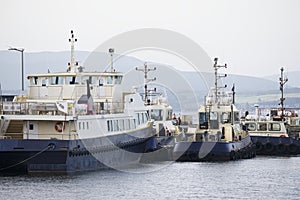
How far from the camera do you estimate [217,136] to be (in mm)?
48438

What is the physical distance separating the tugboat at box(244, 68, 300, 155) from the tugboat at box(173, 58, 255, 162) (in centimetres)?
181

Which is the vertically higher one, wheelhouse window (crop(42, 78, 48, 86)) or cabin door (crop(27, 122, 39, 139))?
wheelhouse window (crop(42, 78, 48, 86))

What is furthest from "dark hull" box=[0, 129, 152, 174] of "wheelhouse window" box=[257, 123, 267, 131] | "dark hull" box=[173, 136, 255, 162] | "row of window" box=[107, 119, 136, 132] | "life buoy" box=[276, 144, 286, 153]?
"wheelhouse window" box=[257, 123, 267, 131]

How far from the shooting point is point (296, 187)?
1412 inches

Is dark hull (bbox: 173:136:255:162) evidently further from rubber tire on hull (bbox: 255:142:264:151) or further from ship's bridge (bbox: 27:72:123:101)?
A: rubber tire on hull (bbox: 255:142:264:151)

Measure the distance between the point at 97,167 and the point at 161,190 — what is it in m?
6.91

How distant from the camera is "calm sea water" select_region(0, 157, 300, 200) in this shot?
107 feet

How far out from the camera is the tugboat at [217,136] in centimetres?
4638

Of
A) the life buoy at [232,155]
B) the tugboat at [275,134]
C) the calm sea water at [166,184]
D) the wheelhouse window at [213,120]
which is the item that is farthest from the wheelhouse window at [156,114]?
the calm sea water at [166,184]

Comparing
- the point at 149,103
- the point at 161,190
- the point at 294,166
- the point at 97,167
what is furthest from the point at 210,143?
the point at 149,103

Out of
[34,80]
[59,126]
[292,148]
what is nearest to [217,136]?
[292,148]

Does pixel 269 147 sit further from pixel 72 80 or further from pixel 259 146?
pixel 72 80

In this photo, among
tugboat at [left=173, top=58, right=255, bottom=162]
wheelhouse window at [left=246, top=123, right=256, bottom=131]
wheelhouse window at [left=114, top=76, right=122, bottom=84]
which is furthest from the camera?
wheelhouse window at [left=246, top=123, right=256, bottom=131]

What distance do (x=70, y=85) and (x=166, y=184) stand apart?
10288 millimetres
